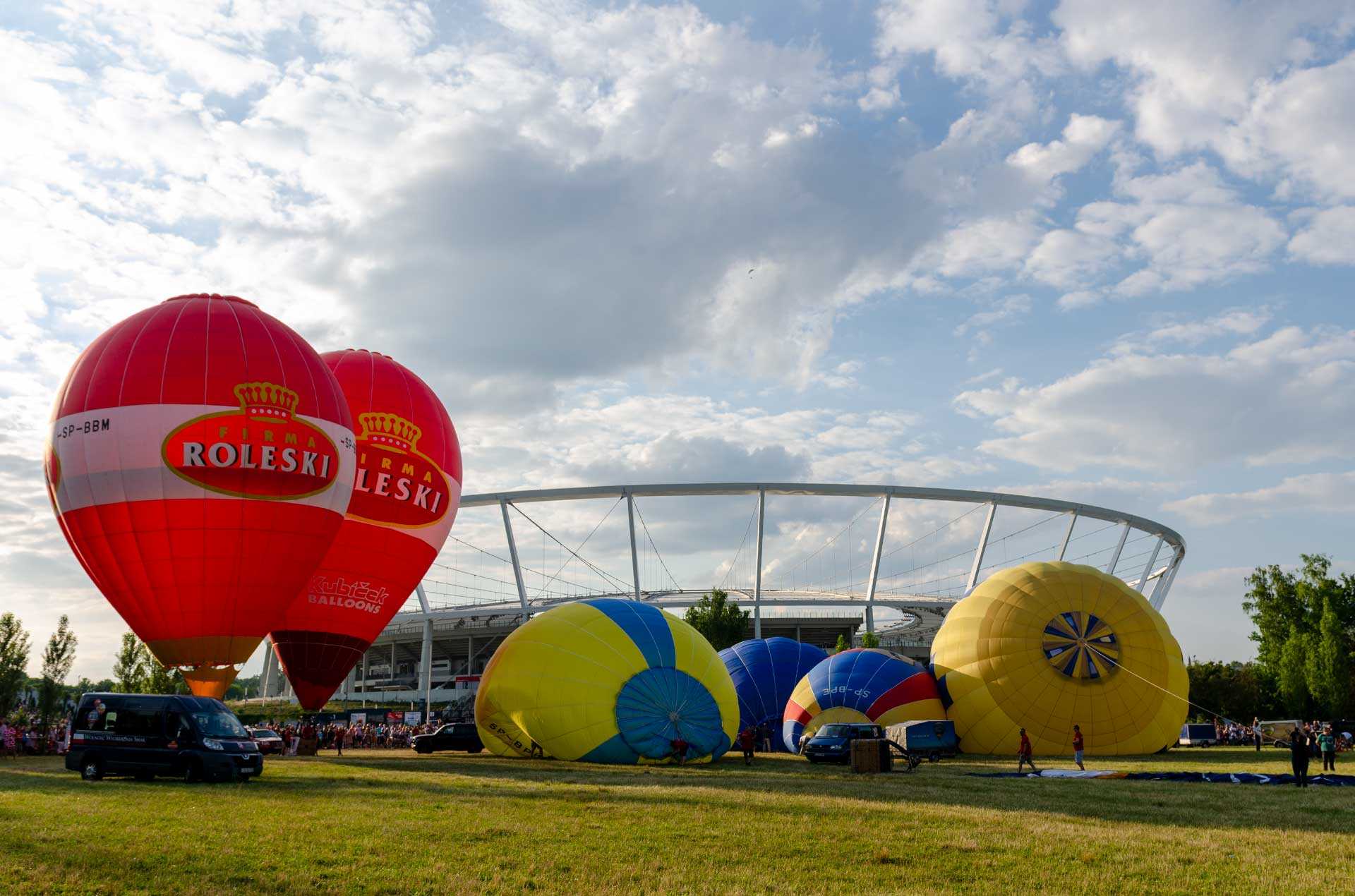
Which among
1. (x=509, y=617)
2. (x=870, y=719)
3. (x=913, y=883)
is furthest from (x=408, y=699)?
(x=913, y=883)

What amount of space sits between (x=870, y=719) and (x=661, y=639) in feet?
26.6

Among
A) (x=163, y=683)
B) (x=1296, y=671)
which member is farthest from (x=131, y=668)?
(x=1296, y=671)

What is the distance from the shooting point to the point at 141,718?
1983 cm

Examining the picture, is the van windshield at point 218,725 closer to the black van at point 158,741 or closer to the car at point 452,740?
the black van at point 158,741

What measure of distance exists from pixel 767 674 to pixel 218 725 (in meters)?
19.0

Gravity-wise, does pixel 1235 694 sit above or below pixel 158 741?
below

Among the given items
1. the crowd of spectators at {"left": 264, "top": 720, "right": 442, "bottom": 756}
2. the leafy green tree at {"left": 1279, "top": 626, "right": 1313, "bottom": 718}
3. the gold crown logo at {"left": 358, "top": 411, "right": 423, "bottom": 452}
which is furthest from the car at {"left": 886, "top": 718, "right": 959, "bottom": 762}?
the leafy green tree at {"left": 1279, "top": 626, "right": 1313, "bottom": 718}

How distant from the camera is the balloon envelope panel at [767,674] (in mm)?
33991

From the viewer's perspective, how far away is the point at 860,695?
1208 inches

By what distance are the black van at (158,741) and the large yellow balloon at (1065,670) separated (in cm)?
2001

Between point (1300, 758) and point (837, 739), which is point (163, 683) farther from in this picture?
point (1300, 758)

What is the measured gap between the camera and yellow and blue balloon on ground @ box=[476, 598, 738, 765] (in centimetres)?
2475

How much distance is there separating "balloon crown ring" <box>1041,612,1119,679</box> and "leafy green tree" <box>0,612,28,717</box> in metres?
34.7

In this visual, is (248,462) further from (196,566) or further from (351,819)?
(351,819)
